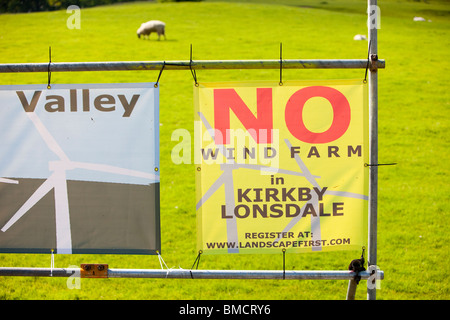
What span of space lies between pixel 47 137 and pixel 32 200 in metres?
0.64

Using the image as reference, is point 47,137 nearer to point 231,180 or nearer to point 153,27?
point 231,180

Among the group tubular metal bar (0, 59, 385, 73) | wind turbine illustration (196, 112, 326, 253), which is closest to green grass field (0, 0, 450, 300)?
wind turbine illustration (196, 112, 326, 253)

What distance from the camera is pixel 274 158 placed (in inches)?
192

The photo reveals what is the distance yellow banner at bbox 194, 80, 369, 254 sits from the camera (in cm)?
484

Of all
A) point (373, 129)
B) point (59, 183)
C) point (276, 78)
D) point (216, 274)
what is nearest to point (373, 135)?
point (373, 129)

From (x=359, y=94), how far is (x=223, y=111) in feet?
4.30

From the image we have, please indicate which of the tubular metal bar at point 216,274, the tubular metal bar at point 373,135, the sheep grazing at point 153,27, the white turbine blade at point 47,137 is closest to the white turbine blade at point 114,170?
the white turbine blade at point 47,137

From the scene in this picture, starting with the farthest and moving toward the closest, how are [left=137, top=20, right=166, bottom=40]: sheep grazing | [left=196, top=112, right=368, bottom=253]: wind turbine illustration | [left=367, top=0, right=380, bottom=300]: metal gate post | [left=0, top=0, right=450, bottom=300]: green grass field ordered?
[left=137, top=20, right=166, bottom=40]: sheep grazing → [left=0, top=0, right=450, bottom=300]: green grass field → [left=196, top=112, right=368, bottom=253]: wind turbine illustration → [left=367, top=0, right=380, bottom=300]: metal gate post

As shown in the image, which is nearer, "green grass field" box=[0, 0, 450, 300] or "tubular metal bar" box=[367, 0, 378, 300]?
"tubular metal bar" box=[367, 0, 378, 300]

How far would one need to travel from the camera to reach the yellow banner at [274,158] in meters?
4.84

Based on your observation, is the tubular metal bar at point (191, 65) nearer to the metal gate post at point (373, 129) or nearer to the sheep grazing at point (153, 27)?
the metal gate post at point (373, 129)

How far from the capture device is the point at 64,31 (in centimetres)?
3559

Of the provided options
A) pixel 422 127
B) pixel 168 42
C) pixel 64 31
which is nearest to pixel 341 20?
pixel 168 42

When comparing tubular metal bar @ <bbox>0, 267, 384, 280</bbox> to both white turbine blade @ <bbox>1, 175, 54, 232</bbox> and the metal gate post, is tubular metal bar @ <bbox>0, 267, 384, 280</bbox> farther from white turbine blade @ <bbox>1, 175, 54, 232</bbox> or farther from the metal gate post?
white turbine blade @ <bbox>1, 175, 54, 232</bbox>
